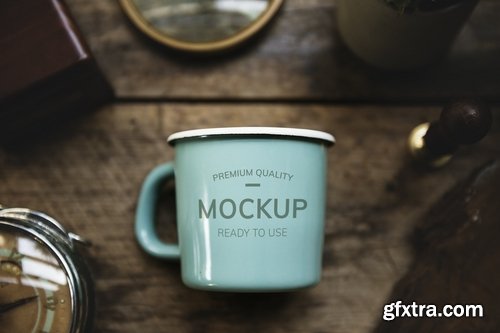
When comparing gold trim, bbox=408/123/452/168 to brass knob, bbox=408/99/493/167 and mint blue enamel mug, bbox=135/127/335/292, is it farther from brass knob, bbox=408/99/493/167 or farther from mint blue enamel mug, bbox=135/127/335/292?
mint blue enamel mug, bbox=135/127/335/292

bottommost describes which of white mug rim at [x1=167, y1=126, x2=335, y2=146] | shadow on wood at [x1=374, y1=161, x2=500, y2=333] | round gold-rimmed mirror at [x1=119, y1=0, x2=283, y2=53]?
Result: shadow on wood at [x1=374, y1=161, x2=500, y2=333]

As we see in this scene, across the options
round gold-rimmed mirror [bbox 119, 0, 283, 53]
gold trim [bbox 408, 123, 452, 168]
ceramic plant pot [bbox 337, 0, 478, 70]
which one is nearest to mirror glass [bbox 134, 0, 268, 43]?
round gold-rimmed mirror [bbox 119, 0, 283, 53]

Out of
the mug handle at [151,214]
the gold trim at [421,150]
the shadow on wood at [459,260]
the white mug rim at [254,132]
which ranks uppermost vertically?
the white mug rim at [254,132]

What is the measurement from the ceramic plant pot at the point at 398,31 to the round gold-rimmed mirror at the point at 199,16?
10cm

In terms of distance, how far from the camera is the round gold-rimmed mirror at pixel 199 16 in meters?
0.65

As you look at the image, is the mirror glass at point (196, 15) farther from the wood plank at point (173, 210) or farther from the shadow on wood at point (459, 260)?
the shadow on wood at point (459, 260)

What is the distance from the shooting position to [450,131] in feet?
1.86

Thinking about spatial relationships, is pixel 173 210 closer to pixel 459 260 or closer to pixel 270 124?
pixel 270 124

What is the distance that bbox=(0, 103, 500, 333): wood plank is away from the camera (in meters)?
0.64

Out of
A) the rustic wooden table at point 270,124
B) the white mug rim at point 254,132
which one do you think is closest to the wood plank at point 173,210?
the rustic wooden table at point 270,124

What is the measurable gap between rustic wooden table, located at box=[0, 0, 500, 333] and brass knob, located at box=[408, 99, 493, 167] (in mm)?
21

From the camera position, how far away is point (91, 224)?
2.12 ft

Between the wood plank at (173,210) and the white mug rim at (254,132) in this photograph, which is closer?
the white mug rim at (254,132)

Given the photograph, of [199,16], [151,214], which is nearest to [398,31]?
[199,16]
